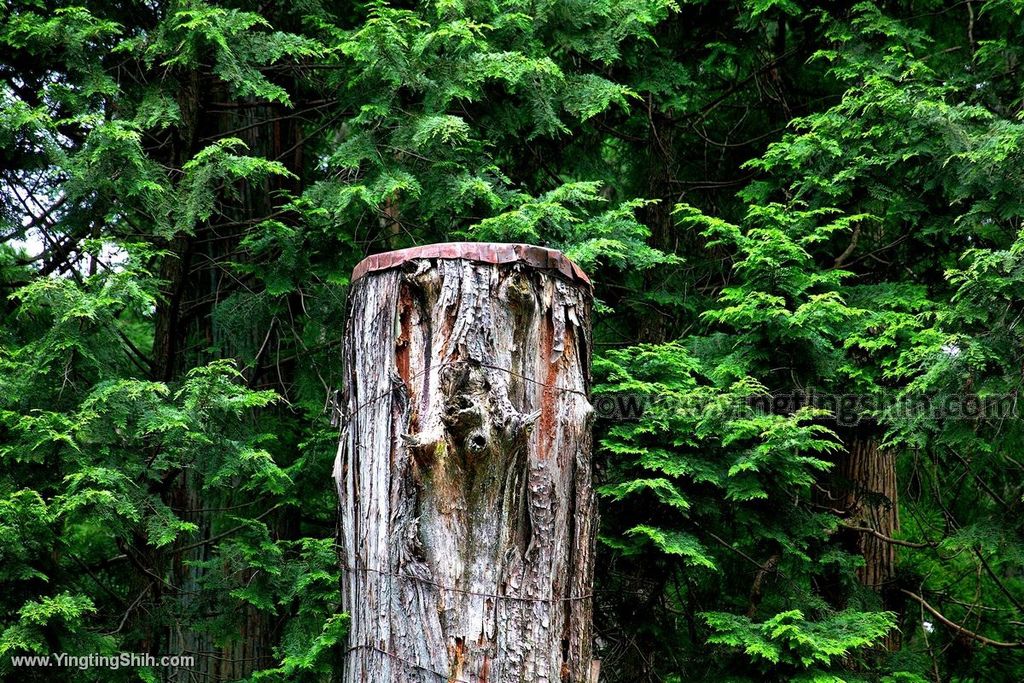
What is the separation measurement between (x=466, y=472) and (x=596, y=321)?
3793 millimetres

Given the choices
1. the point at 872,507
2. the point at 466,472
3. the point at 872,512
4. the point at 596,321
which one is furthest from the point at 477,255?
the point at 872,512

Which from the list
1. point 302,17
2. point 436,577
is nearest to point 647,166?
point 302,17

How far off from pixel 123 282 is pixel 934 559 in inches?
232

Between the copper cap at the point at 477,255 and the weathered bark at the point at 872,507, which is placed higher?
the copper cap at the point at 477,255

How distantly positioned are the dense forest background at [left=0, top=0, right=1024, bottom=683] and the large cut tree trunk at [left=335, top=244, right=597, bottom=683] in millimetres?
1319

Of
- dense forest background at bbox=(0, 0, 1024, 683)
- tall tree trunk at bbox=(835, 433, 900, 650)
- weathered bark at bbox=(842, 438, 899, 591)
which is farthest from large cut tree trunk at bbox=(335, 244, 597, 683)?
weathered bark at bbox=(842, 438, 899, 591)

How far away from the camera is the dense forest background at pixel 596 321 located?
5.32 m

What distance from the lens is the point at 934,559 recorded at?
7.33m

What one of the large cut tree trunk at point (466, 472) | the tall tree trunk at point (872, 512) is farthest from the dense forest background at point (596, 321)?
the large cut tree trunk at point (466, 472)

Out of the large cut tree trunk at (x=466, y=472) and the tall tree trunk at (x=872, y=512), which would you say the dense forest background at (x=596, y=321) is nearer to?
the tall tree trunk at (x=872, y=512)

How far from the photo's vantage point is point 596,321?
741cm

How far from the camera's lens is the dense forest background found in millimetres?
5324

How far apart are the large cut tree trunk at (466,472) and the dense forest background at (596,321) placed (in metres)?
1.32

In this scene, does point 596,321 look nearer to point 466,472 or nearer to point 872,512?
point 872,512
